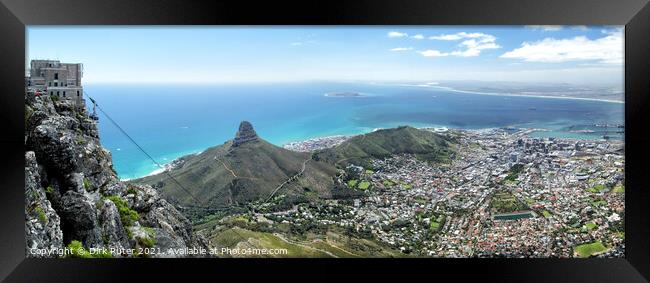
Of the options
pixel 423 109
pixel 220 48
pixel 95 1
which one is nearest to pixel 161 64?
pixel 220 48

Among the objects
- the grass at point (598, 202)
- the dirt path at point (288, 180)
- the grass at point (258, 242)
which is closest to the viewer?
the grass at point (598, 202)

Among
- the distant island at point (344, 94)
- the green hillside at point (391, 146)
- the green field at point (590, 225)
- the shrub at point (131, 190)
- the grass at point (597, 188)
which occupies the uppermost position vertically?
the distant island at point (344, 94)

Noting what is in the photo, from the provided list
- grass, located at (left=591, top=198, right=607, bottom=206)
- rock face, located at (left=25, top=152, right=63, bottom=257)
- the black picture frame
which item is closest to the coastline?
grass, located at (left=591, top=198, right=607, bottom=206)

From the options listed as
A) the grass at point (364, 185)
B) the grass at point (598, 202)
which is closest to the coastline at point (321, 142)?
the grass at point (364, 185)

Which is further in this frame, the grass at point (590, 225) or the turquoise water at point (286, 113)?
the turquoise water at point (286, 113)

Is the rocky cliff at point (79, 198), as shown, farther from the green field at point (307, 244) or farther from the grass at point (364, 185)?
the grass at point (364, 185)

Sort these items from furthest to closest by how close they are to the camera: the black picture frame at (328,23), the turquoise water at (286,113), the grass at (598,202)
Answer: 1. the turquoise water at (286,113)
2. the grass at (598,202)
3. the black picture frame at (328,23)
